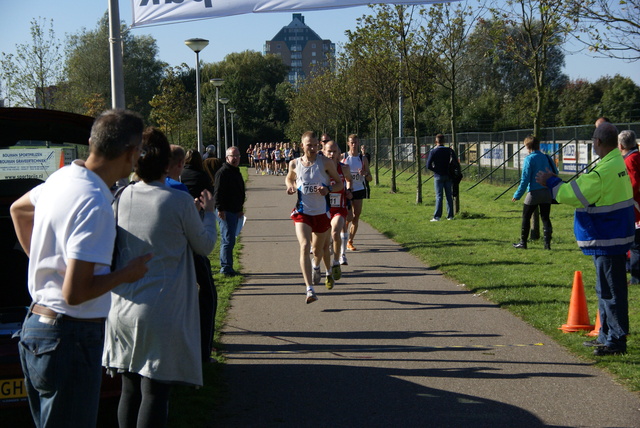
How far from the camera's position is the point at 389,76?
28812 millimetres

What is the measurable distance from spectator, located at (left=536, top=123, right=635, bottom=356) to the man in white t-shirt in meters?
4.43

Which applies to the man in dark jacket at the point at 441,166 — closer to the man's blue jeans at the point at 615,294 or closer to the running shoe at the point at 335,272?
the running shoe at the point at 335,272

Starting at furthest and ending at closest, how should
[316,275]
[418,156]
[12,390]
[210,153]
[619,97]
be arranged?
[619,97] → [418,156] → [210,153] → [316,275] → [12,390]

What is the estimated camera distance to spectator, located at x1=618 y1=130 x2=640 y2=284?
10.0 m

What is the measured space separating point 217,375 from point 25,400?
2129 millimetres

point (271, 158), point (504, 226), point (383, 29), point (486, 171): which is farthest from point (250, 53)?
Result: point (504, 226)

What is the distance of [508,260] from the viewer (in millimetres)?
12750

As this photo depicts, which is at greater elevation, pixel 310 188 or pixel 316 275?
pixel 310 188

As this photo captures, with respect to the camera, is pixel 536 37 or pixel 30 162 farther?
pixel 536 37

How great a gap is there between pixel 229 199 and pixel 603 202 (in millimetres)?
6143

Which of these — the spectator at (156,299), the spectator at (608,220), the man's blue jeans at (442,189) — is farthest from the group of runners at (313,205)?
the man's blue jeans at (442,189)

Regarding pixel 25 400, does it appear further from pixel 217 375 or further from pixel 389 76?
pixel 389 76

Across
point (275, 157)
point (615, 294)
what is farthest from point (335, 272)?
point (275, 157)

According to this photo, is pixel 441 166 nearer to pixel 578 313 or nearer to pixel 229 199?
pixel 229 199
